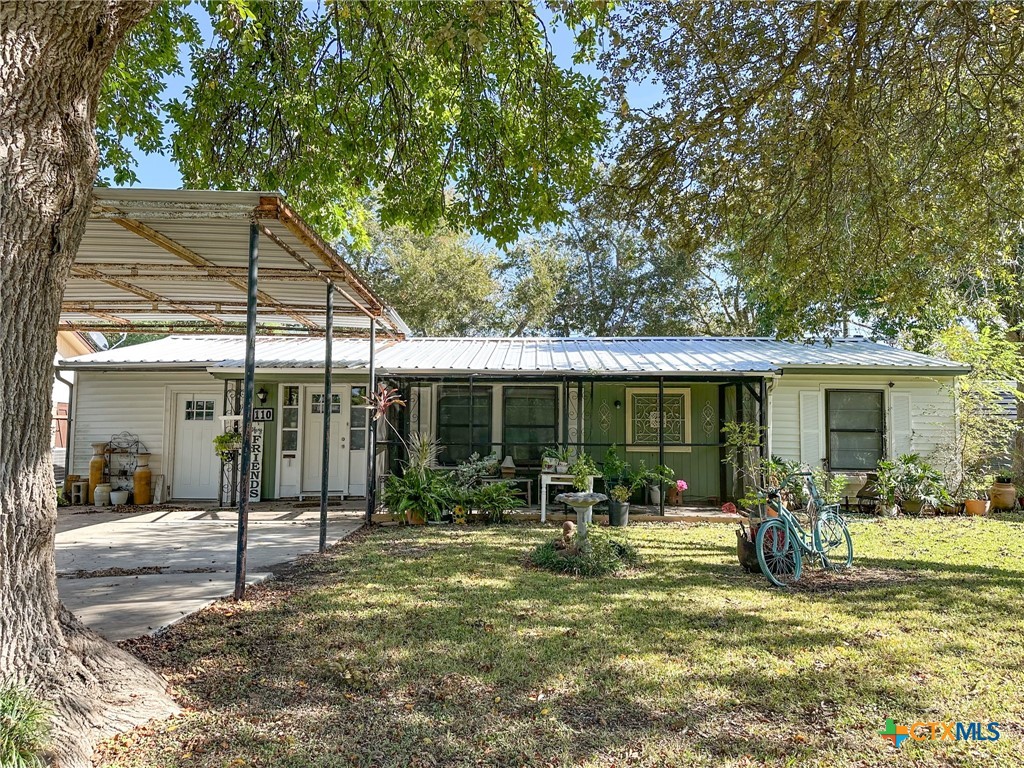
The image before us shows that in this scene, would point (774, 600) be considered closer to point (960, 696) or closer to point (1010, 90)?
point (960, 696)

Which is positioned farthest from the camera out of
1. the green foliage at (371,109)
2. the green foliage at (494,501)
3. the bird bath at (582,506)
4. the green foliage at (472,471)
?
the green foliage at (472,471)

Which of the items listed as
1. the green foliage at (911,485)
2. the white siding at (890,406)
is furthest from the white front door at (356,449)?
the green foliage at (911,485)

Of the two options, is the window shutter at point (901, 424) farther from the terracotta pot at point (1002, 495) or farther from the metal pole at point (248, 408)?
the metal pole at point (248, 408)

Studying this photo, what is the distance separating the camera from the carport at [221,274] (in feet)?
14.5

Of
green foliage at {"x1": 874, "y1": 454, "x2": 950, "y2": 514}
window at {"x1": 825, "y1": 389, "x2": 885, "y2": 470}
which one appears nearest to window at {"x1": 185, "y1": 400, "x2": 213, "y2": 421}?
window at {"x1": 825, "y1": 389, "x2": 885, "y2": 470}

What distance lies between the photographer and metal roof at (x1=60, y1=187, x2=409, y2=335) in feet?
14.4

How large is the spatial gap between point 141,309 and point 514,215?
5.58 m

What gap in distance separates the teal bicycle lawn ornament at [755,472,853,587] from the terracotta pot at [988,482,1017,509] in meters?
6.87

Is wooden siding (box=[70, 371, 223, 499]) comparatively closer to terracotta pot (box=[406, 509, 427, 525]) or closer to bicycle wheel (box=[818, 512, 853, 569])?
terracotta pot (box=[406, 509, 427, 525])

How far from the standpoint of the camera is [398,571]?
625 cm

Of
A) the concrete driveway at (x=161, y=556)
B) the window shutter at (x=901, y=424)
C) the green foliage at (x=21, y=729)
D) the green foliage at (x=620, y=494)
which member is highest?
the window shutter at (x=901, y=424)

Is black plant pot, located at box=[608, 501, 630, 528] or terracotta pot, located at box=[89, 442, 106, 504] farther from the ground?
terracotta pot, located at box=[89, 442, 106, 504]

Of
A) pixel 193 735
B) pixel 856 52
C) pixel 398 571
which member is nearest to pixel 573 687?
pixel 193 735

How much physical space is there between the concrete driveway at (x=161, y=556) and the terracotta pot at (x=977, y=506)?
10390mm
